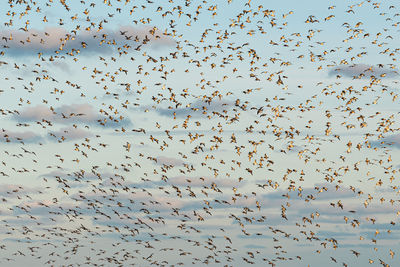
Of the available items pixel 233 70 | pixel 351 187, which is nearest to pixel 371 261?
pixel 351 187

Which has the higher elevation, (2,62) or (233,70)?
(233,70)

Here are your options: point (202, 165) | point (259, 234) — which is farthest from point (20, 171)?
point (259, 234)

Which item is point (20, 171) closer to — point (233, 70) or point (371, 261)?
point (233, 70)

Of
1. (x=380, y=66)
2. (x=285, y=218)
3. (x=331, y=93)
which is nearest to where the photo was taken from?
(x=380, y=66)

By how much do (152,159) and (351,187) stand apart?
23.4m

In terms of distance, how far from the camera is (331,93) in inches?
3319

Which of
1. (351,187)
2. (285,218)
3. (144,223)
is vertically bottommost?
(144,223)

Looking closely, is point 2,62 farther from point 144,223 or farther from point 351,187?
point 351,187

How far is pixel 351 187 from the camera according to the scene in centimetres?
8944

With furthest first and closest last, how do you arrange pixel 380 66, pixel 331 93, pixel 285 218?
pixel 285 218 < pixel 331 93 < pixel 380 66

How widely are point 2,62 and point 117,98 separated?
13.0 meters

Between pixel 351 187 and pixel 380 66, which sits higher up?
pixel 380 66

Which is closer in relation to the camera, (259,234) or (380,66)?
(380,66)

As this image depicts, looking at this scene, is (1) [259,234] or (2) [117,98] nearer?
(2) [117,98]
